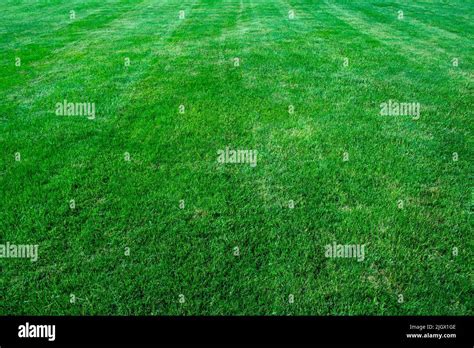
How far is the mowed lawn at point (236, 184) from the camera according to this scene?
414cm

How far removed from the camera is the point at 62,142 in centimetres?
691

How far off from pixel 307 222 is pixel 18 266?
3438 mm

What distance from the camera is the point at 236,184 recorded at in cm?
582

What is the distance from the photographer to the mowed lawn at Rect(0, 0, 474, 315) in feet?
13.6

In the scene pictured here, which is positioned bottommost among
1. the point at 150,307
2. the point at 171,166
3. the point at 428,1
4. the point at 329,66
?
the point at 150,307

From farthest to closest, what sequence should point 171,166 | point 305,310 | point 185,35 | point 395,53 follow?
point 185,35 < point 395,53 < point 171,166 < point 305,310

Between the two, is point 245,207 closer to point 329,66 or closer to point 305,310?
point 305,310

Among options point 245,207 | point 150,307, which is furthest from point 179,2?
point 150,307
